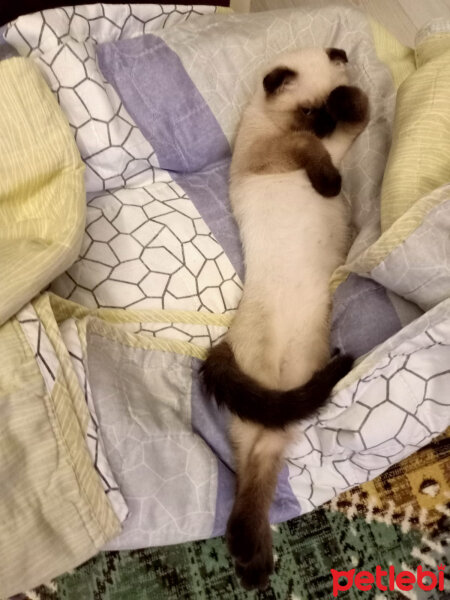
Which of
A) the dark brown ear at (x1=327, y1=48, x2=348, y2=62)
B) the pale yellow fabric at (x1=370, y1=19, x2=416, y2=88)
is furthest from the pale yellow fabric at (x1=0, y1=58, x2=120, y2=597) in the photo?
the pale yellow fabric at (x1=370, y1=19, x2=416, y2=88)

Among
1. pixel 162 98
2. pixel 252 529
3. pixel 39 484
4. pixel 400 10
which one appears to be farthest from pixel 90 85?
pixel 400 10

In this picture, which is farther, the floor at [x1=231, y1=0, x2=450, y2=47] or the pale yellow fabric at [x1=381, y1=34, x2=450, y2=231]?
the floor at [x1=231, y1=0, x2=450, y2=47]

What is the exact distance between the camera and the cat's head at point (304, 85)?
1130mm

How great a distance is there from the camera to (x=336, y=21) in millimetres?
1251

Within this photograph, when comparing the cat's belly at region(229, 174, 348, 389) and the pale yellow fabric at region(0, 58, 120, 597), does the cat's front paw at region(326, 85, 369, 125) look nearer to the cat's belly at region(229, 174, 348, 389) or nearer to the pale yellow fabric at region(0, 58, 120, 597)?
the cat's belly at region(229, 174, 348, 389)

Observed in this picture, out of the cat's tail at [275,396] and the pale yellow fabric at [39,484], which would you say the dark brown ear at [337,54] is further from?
the pale yellow fabric at [39,484]

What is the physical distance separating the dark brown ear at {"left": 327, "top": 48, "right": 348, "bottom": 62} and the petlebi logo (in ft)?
3.48

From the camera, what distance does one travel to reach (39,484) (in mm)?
675

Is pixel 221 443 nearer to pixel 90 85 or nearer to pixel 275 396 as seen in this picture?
pixel 275 396

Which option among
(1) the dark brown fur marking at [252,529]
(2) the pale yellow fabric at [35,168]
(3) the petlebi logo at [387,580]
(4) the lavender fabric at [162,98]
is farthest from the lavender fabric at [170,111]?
(3) the petlebi logo at [387,580]

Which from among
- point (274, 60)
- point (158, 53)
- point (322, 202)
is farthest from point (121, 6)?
point (322, 202)

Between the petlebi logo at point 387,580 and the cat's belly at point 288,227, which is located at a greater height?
the cat's belly at point 288,227

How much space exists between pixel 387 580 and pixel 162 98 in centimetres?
106

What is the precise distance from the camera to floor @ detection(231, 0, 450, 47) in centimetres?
164
